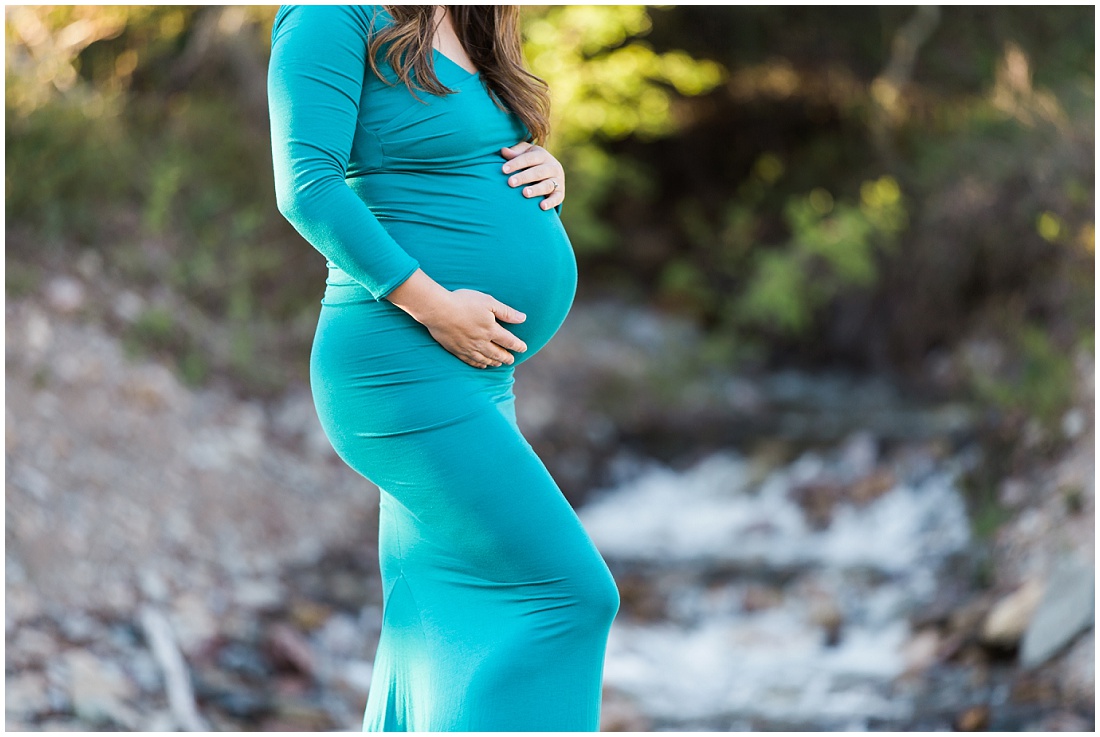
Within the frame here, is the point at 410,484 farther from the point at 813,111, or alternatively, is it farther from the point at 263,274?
the point at 813,111

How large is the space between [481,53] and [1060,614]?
7.71 feet

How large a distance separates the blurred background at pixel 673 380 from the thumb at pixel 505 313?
5.19ft

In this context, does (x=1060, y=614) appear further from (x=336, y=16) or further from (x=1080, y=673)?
(x=336, y=16)

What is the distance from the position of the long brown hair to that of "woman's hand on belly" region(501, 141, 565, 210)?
42 mm

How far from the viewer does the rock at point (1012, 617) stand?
2.92 meters

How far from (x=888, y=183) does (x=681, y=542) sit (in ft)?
9.08

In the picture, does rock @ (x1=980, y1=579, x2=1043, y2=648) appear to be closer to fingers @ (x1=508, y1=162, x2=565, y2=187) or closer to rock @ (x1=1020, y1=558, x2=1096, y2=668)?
rock @ (x1=1020, y1=558, x2=1096, y2=668)

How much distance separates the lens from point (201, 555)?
322 centimetres

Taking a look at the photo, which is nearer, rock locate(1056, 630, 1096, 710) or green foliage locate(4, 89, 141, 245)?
rock locate(1056, 630, 1096, 710)

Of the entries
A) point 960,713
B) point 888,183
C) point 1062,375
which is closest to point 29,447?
point 960,713

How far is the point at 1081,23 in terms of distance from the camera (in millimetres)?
5957

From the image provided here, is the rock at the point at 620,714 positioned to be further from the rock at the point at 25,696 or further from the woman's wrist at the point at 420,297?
the woman's wrist at the point at 420,297

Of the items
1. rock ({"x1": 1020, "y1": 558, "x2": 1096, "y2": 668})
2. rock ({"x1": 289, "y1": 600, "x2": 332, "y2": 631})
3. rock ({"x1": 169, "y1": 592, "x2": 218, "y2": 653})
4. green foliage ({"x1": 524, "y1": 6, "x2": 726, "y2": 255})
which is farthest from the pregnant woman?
green foliage ({"x1": 524, "y1": 6, "x2": 726, "y2": 255})

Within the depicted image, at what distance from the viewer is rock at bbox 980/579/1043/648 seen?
2920 millimetres
